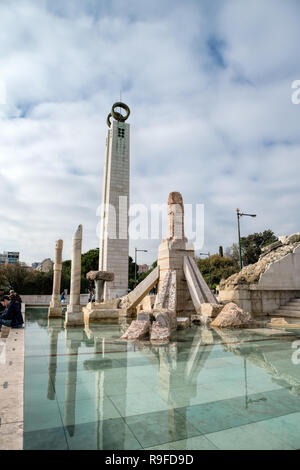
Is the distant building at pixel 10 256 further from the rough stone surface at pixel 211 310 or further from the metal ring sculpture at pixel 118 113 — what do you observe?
the rough stone surface at pixel 211 310

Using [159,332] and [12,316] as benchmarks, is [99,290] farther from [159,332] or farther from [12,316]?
[159,332]

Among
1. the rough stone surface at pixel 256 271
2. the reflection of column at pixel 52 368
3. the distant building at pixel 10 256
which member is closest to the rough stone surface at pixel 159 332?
the reflection of column at pixel 52 368

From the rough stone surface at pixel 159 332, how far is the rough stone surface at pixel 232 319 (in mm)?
2452

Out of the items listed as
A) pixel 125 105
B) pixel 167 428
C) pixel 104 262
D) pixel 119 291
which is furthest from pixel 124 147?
pixel 167 428

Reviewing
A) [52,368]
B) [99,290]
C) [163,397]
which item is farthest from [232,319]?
[99,290]

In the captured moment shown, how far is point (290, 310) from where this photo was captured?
12797 mm

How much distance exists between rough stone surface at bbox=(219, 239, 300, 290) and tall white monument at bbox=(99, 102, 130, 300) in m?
11.1

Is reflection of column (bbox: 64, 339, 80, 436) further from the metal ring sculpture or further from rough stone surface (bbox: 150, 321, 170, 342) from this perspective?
the metal ring sculpture

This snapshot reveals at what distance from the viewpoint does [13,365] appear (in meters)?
4.41

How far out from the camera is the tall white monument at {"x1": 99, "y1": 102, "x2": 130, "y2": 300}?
2362cm

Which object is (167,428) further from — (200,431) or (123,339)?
(123,339)

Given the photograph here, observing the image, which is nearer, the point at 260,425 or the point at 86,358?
the point at 260,425

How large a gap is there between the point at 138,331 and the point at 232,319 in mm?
3299

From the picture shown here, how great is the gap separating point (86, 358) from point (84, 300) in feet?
68.6
